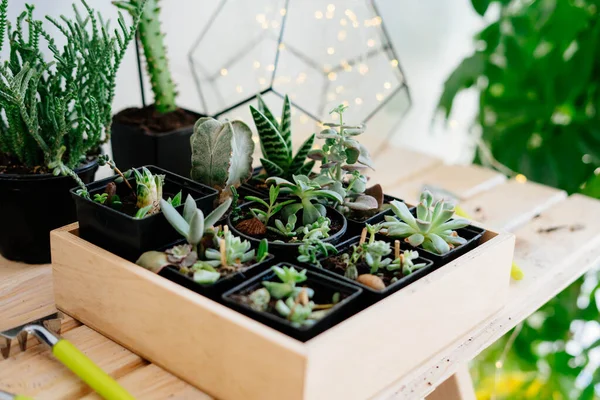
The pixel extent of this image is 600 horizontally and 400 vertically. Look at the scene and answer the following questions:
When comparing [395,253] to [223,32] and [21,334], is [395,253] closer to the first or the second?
[21,334]

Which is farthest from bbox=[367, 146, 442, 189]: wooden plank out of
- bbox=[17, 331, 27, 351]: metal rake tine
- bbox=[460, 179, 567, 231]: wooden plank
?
bbox=[17, 331, 27, 351]: metal rake tine

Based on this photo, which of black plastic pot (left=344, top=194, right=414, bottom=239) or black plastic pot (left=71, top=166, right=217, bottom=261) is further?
black plastic pot (left=344, top=194, right=414, bottom=239)

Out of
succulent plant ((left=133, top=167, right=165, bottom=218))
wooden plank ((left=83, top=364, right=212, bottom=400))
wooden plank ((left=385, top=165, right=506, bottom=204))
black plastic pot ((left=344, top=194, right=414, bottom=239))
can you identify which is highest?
succulent plant ((left=133, top=167, right=165, bottom=218))

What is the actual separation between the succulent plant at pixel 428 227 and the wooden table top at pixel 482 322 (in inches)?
4.5

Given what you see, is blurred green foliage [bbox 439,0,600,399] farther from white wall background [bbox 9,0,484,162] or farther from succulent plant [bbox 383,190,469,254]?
succulent plant [bbox 383,190,469,254]

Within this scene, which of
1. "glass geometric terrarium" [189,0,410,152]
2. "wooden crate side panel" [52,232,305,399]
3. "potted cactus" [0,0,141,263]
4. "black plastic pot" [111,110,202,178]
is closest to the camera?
"wooden crate side panel" [52,232,305,399]

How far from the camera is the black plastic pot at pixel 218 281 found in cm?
66

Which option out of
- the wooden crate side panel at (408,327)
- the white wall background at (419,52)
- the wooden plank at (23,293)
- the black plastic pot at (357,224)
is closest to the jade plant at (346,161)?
the black plastic pot at (357,224)

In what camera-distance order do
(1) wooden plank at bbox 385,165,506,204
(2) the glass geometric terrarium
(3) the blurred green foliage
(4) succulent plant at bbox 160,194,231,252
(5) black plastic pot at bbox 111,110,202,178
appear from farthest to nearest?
1. (3) the blurred green foliage
2. (1) wooden plank at bbox 385,165,506,204
3. (2) the glass geometric terrarium
4. (5) black plastic pot at bbox 111,110,202,178
5. (4) succulent plant at bbox 160,194,231,252

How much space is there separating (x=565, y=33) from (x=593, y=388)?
773 millimetres

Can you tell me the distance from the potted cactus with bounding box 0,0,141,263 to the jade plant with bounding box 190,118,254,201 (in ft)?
0.41

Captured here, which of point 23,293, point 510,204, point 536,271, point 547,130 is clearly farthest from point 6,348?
point 547,130

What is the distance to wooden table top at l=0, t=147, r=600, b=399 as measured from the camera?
2.23ft

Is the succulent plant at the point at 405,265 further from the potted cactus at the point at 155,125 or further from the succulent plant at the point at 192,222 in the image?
the potted cactus at the point at 155,125
